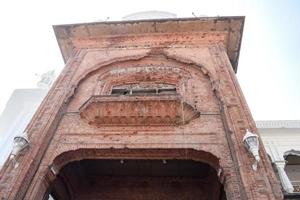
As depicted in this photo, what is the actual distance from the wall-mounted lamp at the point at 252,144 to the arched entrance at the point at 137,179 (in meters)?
2.20

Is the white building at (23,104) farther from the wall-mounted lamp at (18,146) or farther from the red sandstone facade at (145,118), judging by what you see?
the wall-mounted lamp at (18,146)

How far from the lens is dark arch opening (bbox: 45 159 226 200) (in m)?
8.51

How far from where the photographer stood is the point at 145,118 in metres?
7.80

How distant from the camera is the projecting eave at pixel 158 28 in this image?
11.1m

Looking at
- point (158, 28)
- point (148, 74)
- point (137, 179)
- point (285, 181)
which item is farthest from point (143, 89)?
point (285, 181)

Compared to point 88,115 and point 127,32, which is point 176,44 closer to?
point 127,32

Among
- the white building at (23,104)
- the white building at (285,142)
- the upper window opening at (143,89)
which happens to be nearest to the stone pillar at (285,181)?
the white building at (285,142)

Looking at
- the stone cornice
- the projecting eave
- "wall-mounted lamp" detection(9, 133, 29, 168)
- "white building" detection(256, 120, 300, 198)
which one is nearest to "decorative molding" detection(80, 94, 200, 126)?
"wall-mounted lamp" detection(9, 133, 29, 168)

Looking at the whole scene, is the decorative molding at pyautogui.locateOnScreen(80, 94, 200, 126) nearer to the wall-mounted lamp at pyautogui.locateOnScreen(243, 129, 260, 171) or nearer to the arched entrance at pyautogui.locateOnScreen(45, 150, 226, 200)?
the arched entrance at pyautogui.locateOnScreen(45, 150, 226, 200)

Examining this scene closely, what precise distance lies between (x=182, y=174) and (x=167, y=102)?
2.17m

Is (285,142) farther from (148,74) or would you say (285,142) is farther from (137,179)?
(137,179)

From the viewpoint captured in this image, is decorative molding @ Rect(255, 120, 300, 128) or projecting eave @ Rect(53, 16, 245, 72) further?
decorative molding @ Rect(255, 120, 300, 128)

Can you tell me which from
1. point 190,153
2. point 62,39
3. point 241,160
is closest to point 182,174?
point 190,153

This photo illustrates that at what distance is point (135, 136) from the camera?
743 cm
